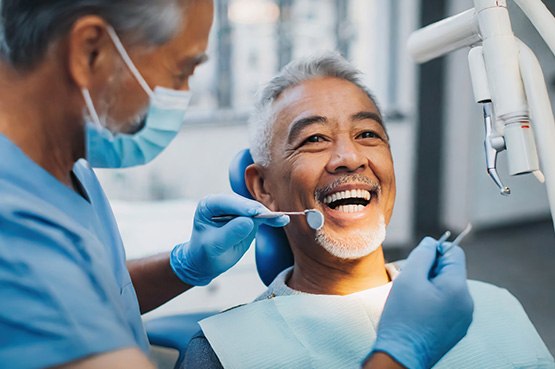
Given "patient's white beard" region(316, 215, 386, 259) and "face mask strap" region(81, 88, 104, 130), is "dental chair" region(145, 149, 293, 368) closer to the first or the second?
"patient's white beard" region(316, 215, 386, 259)

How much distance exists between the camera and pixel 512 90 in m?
0.89

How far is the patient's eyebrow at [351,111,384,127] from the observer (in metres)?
1.32

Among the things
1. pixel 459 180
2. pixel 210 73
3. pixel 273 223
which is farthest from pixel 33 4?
pixel 459 180

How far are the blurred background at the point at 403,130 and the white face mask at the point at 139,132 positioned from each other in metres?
1.32

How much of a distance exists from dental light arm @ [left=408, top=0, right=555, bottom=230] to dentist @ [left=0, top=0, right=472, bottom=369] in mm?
196

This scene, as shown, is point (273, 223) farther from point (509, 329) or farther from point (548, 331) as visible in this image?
point (548, 331)

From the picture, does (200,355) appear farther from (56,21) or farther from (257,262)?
(56,21)

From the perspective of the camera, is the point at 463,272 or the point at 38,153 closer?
the point at 38,153

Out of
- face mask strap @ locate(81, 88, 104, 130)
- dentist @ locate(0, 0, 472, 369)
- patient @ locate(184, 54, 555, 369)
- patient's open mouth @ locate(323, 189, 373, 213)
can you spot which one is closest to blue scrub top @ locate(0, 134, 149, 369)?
dentist @ locate(0, 0, 472, 369)

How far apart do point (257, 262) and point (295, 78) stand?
0.46m

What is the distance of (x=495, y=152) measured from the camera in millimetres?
950

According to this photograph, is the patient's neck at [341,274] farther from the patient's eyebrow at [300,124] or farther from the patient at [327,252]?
Answer: the patient's eyebrow at [300,124]

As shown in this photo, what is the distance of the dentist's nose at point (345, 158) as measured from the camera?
1267 millimetres

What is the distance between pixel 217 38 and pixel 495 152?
2250 millimetres
